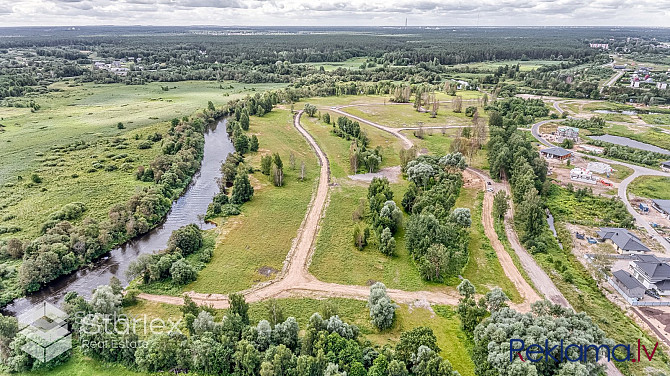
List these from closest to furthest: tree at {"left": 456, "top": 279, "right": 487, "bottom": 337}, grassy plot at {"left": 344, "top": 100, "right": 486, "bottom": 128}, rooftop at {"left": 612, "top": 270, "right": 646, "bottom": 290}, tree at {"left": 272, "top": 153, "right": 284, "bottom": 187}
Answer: tree at {"left": 456, "top": 279, "right": 487, "bottom": 337} → rooftop at {"left": 612, "top": 270, "right": 646, "bottom": 290} → tree at {"left": 272, "top": 153, "right": 284, "bottom": 187} → grassy plot at {"left": 344, "top": 100, "right": 486, "bottom": 128}

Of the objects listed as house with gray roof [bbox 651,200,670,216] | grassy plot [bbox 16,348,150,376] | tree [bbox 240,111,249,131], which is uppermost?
tree [bbox 240,111,249,131]

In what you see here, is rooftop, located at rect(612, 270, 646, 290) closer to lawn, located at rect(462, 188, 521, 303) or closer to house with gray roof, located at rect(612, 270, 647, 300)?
house with gray roof, located at rect(612, 270, 647, 300)

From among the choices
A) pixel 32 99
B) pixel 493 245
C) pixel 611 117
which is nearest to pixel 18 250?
pixel 493 245

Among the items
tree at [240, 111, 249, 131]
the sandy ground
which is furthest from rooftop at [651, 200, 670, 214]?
tree at [240, 111, 249, 131]

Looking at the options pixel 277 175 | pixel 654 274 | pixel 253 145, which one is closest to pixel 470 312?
pixel 654 274

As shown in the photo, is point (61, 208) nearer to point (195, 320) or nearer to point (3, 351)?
point (3, 351)

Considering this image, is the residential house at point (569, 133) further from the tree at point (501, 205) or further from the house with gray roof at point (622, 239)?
the tree at point (501, 205)
